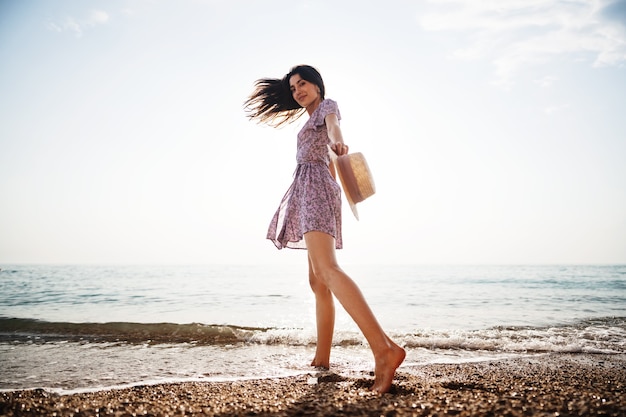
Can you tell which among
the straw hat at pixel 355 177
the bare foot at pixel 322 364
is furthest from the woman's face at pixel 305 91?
the bare foot at pixel 322 364

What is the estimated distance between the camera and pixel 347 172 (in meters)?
2.54

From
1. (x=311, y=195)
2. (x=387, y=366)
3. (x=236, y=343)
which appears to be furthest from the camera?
(x=236, y=343)

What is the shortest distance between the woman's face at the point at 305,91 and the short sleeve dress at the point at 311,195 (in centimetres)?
31

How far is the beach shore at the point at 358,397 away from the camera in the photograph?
5.58 ft

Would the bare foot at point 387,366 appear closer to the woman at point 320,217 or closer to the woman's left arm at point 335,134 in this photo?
the woman at point 320,217

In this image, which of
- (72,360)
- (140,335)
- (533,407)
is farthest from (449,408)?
(140,335)

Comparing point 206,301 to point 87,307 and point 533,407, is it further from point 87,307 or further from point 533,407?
point 533,407

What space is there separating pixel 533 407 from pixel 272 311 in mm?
6970

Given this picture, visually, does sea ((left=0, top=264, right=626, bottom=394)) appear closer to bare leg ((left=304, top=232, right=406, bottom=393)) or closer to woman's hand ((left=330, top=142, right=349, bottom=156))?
bare leg ((left=304, top=232, right=406, bottom=393))

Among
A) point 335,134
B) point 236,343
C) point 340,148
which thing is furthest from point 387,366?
point 236,343

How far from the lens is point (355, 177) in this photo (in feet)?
8.43

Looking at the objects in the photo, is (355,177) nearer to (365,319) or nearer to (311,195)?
(311,195)

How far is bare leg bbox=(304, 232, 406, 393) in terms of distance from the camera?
7.23 ft

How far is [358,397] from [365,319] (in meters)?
0.41
